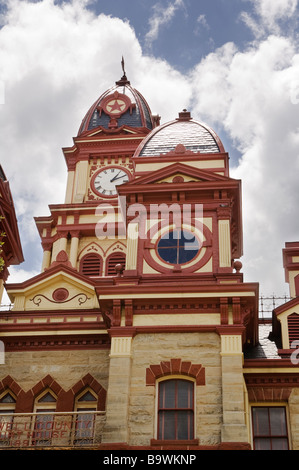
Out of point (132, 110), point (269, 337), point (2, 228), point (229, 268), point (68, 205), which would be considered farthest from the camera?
point (132, 110)

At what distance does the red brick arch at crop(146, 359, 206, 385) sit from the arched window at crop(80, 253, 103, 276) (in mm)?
12062

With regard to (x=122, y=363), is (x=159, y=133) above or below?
above

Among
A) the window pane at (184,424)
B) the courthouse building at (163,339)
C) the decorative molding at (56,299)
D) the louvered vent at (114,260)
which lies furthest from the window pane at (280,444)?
the louvered vent at (114,260)

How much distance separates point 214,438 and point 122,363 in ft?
11.3

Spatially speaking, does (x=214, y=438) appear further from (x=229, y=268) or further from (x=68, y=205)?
(x=68, y=205)

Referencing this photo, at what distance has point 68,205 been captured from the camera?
3456 cm

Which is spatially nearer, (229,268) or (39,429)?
(39,429)

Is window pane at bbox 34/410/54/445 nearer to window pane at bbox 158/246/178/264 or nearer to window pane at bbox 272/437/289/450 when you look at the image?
window pane at bbox 158/246/178/264

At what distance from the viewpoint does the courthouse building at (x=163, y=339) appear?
20.2m

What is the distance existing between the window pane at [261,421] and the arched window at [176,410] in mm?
2767

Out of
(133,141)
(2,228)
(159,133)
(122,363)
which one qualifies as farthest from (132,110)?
(122,363)

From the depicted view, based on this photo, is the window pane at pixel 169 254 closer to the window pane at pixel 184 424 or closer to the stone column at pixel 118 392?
the stone column at pixel 118 392

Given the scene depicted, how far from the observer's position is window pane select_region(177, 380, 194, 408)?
20391 mm

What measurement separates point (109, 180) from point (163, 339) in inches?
648
